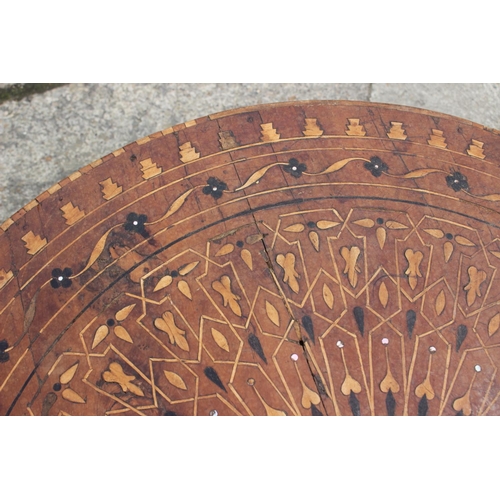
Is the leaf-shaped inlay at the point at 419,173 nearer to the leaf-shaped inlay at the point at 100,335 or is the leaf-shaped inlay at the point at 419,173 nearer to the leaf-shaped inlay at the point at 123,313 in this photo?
the leaf-shaped inlay at the point at 123,313

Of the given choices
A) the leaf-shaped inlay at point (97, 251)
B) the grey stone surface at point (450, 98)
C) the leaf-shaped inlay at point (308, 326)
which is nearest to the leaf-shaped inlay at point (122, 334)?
the leaf-shaped inlay at point (97, 251)

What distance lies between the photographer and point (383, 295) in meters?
2.14

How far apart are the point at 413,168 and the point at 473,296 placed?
0.63m

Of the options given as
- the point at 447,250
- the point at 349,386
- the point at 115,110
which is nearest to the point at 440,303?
the point at 447,250

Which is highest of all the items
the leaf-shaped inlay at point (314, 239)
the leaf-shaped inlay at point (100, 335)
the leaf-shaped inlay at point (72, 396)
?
the leaf-shaped inlay at point (314, 239)

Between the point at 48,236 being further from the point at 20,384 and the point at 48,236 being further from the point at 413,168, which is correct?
the point at 413,168

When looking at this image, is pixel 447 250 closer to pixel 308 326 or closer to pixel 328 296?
pixel 328 296

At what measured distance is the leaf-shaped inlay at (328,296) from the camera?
2.13 m

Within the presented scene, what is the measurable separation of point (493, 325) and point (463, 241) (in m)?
0.37

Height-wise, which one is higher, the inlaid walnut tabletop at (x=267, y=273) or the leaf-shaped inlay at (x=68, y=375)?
the inlaid walnut tabletop at (x=267, y=273)

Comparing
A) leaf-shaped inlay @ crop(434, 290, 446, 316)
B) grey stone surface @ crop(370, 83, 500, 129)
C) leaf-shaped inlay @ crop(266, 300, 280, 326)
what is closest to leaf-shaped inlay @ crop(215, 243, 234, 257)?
leaf-shaped inlay @ crop(266, 300, 280, 326)

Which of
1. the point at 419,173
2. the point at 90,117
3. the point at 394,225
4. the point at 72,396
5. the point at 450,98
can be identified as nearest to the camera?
the point at 72,396

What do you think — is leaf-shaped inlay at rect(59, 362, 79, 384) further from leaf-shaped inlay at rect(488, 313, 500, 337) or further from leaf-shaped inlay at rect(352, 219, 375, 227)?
leaf-shaped inlay at rect(488, 313, 500, 337)
